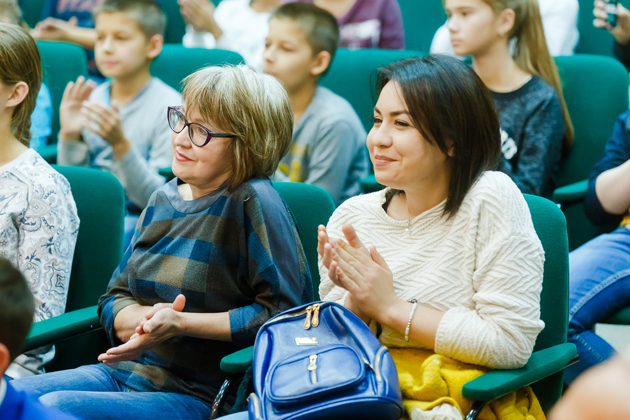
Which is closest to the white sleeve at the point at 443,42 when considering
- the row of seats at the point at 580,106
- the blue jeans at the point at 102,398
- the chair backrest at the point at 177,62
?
the row of seats at the point at 580,106

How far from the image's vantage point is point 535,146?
2.33 metres

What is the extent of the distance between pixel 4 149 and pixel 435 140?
1.11 m

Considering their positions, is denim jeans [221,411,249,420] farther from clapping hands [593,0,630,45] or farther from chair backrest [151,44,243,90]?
clapping hands [593,0,630,45]

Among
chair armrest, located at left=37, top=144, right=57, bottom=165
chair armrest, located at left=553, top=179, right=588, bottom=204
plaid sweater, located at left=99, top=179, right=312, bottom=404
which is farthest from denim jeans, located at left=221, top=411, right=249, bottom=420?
chair armrest, located at left=37, top=144, right=57, bottom=165

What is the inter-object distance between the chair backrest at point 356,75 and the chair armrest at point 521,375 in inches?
61.3

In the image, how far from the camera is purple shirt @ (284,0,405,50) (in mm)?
3379

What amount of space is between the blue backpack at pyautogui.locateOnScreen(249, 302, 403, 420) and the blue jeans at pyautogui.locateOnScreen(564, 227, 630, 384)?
2.96 ft

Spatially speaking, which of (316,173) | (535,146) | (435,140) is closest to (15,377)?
(435,140)

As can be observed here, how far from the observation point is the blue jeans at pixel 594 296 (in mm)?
1908

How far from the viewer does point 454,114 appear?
4.54 ft

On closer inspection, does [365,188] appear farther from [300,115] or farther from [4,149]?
[4,149]

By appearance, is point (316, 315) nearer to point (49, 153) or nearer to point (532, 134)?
point (532, 134)

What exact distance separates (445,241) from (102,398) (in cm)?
73

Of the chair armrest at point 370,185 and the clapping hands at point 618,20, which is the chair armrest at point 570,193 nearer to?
the chair armrest at point 370,185
